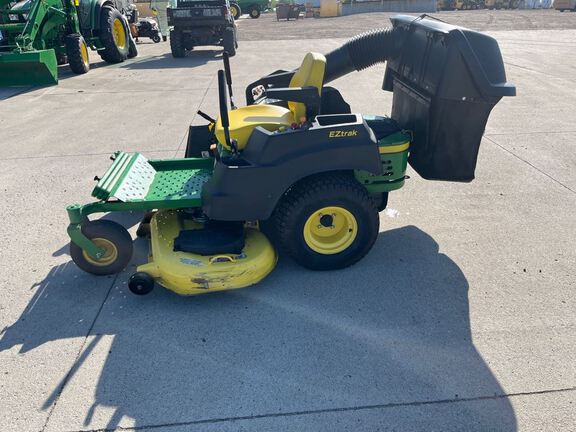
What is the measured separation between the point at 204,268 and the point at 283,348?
2.25ft

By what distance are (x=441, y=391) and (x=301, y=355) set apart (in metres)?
0.74

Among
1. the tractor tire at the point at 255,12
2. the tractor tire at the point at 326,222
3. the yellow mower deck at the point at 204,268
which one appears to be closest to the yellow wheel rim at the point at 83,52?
the yellow mower deck at the point at 204,268

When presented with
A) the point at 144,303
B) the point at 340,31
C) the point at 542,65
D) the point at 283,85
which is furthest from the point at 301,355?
the point at 340,31

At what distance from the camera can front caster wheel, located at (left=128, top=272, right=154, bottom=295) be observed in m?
2.86

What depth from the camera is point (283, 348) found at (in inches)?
102

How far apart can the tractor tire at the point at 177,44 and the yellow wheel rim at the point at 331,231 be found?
10.6 m

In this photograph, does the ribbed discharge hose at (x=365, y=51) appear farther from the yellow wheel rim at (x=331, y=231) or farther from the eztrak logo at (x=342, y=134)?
the yellow wheel rim at (x=331, y=231)

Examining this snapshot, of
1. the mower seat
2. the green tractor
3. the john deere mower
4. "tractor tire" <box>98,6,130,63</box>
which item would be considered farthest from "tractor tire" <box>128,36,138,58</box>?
the mower seat

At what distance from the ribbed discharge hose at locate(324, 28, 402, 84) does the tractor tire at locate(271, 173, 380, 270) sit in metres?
1.07

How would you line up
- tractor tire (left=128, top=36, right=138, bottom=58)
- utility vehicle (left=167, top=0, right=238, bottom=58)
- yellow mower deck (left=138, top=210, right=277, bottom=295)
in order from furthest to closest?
tractor tire (left=128, top=36, right=138, bottom=58) < utility vehicle (left=167, top=0, right=238, bottom=58) < yellow mower deck (left=138, top=210, right=277, bottom=295)

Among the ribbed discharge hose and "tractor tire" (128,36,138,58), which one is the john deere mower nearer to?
the ribbed discharge hose

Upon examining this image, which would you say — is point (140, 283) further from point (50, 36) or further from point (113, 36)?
point (113, 36)

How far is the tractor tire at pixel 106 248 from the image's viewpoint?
3012mm

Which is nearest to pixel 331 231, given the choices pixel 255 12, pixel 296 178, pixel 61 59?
pixel 296 178
